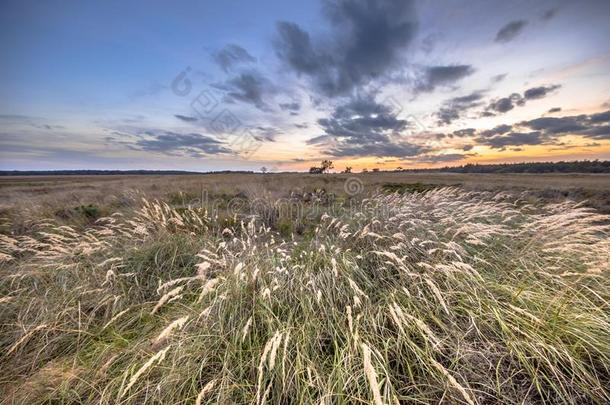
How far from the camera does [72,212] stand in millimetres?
9953

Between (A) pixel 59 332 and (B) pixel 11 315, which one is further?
(B) pixel 11 315

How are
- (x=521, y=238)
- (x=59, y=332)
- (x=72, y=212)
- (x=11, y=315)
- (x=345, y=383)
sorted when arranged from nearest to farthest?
(x=345, y=383)
(x=59, y=332)
(x=11, y=315)
(x=521, y=238)
(x=72, y=212)

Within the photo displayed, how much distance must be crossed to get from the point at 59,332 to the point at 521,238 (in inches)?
276

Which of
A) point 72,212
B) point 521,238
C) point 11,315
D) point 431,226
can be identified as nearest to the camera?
point 11,315

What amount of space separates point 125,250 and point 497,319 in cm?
571

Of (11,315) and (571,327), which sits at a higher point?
(571,327)

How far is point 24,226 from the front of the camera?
25.7ft

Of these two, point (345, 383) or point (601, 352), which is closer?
point (345, 383)

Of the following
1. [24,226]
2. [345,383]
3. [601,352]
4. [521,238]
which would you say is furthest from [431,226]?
[24,226]

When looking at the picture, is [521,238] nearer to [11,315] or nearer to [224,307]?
[224,307]

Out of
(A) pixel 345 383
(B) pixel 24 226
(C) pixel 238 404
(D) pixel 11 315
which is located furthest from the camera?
(B) pixel 24 226

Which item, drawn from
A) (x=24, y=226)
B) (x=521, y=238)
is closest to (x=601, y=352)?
(x=521, y=238)

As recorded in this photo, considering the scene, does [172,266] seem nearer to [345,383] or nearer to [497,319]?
[345,383]

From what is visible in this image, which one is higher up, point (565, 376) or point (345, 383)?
point (345, 383)
